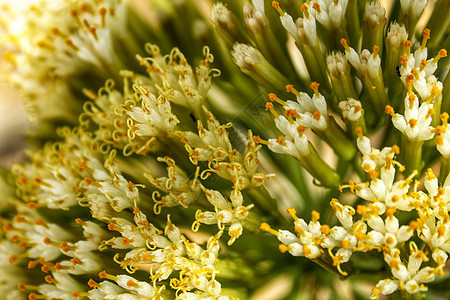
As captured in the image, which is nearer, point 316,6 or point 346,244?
point 346,244

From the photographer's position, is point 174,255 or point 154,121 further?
point 154,121

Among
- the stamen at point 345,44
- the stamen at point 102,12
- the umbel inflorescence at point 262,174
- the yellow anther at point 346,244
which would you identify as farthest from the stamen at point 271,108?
the stamen at point 102,12

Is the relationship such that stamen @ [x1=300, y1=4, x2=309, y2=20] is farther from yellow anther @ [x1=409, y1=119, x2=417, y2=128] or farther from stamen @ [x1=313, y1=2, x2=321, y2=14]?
yellow anther @ [x1=409, y1=119, x2=417, y2=128]

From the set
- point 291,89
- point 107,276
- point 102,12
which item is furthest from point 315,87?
point 102,12

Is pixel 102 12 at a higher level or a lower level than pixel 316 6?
higher

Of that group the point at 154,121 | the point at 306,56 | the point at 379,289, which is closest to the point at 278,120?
the point at 306,56

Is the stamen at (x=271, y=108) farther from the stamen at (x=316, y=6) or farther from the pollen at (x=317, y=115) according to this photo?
the stamen at (x=316, y=6)

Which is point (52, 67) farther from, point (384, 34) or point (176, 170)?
point (384, 34)

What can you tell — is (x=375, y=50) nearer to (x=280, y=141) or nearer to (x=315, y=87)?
(x=315, y=87)
